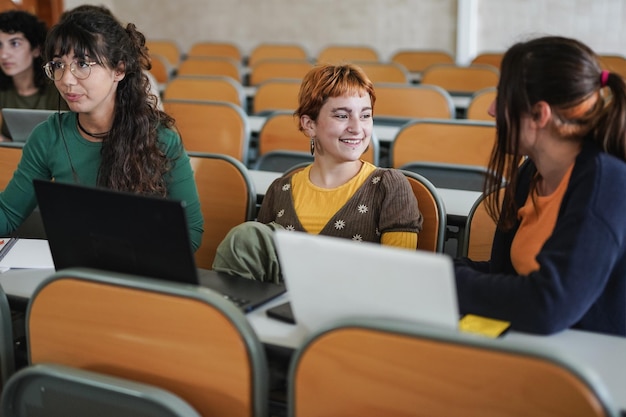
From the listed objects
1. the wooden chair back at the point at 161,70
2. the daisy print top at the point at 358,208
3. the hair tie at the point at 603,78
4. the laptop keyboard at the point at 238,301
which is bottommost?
the wooden chair back at the point at 161,70

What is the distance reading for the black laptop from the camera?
4.81 feet

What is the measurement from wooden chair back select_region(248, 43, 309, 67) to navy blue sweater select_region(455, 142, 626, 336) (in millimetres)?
5740

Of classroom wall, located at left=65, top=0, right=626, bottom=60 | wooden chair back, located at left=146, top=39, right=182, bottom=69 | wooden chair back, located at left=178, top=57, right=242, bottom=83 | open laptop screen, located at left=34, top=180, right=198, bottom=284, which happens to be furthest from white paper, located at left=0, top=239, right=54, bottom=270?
wooden chair back, located at left=146, top=39, right=182, bottom=69

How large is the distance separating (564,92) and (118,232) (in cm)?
89

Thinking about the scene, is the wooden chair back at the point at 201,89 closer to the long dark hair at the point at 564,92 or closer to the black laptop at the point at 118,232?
the black laptop at the point at 118,232

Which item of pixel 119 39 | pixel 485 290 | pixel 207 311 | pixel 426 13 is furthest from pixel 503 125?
pixel 426 13

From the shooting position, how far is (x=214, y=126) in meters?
3.80

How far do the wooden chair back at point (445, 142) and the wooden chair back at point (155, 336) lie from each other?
6.40 ft

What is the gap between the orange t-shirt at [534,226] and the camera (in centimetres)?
165

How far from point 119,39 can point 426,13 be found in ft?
17.5

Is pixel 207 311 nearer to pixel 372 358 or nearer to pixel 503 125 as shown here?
pixel 372 358

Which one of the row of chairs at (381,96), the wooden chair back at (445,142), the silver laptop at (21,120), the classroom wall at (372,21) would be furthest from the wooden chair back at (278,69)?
the silver laptop at (21,120)

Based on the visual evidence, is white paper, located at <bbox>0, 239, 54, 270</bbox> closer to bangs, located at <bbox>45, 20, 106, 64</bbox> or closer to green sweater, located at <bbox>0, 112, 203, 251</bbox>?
green sweater, located at <bbox>0, 112, 203, 251</bbox>

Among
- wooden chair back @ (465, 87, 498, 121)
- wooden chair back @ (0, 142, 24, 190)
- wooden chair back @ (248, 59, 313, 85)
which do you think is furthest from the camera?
wooden chair back @ (248, 59, 313, 85)
